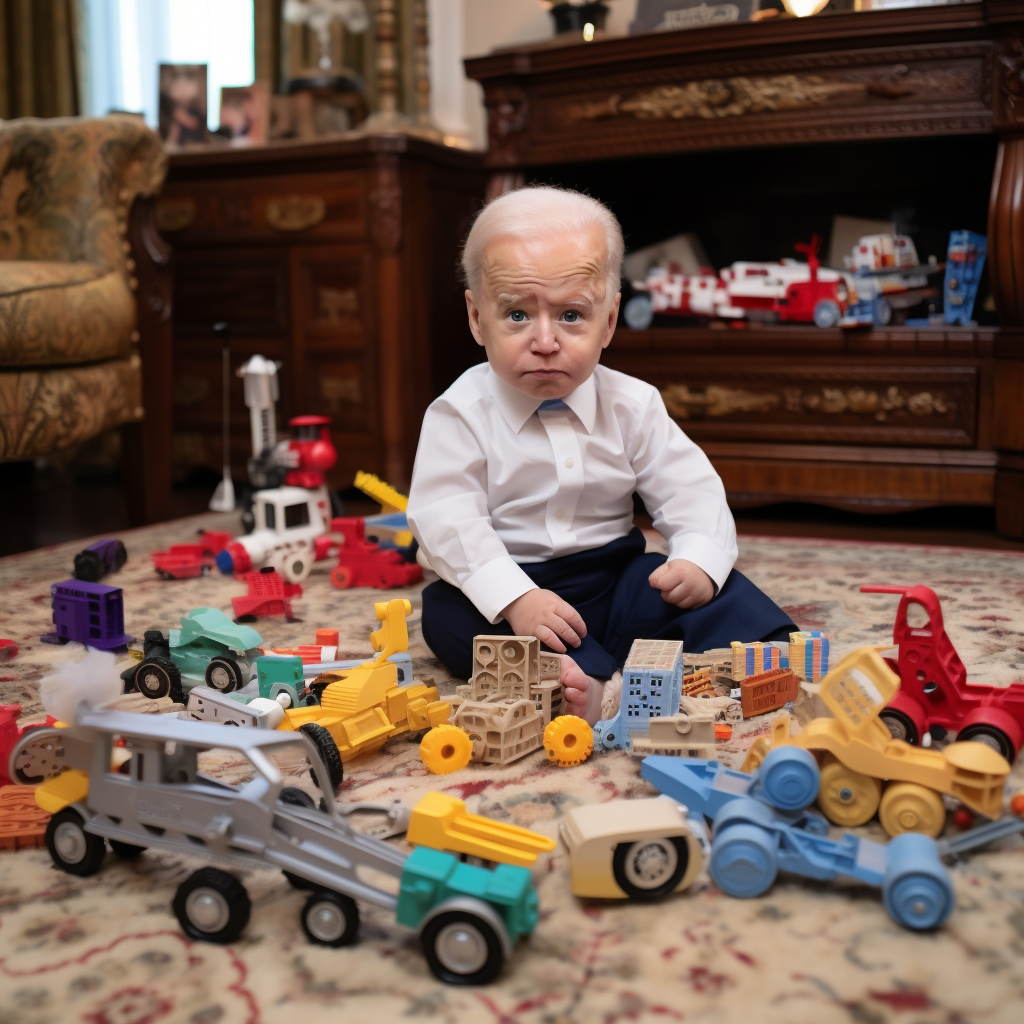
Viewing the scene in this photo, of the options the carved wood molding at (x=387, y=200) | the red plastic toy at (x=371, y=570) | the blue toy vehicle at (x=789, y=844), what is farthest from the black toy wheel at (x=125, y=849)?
the carved wood molding at (x=387, y=200)

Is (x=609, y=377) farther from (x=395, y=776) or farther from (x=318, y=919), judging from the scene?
(x=318, y=919)

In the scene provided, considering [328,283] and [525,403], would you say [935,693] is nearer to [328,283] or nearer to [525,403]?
[525,403]

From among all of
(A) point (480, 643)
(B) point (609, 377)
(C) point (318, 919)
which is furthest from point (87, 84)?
(C) point (318, 919)

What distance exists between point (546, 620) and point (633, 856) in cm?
39

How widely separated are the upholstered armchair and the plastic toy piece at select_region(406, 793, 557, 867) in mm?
1263

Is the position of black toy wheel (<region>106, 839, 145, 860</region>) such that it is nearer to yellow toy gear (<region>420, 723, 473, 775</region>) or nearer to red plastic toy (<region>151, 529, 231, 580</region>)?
yellow toy gear (<region>420, 723, 473, 775</region>)

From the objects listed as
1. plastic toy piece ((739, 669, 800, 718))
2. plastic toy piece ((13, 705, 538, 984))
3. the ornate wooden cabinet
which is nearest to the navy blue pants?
plastic toy piece ((739, 669, 800, 718))

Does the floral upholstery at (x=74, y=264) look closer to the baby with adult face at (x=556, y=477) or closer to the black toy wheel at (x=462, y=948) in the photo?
the baby with adult face at (x=556, y=477)

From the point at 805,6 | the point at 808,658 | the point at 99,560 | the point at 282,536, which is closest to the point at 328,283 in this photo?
the point at 282,536

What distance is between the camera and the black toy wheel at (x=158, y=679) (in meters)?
1.05

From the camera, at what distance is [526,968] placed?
0.62 m

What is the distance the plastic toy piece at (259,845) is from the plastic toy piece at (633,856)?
0.16 feet

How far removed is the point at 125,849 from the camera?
74cm

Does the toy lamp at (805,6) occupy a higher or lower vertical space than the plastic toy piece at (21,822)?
higher
